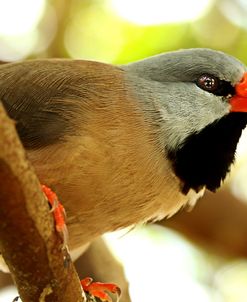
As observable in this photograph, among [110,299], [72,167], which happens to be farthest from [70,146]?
[110,299]

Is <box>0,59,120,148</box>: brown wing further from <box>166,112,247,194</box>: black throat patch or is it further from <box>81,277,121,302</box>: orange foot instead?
<box>81,277,121,302</box>: orange foot

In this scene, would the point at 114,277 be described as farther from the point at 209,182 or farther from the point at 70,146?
the point at 70,146

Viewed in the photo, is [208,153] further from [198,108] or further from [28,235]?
[28,235]

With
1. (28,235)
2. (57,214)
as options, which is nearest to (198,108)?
(57,214)

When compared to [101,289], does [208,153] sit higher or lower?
higher

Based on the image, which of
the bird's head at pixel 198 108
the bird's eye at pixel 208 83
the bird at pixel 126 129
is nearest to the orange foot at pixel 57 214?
the bird at pixel 126 129

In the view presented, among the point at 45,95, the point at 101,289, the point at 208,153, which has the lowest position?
the point at 101,289

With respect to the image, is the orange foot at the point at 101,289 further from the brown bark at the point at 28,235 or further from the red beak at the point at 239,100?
the red beak at the point at 239,100

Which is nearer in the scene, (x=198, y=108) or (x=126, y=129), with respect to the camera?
(x=126, y=129)
